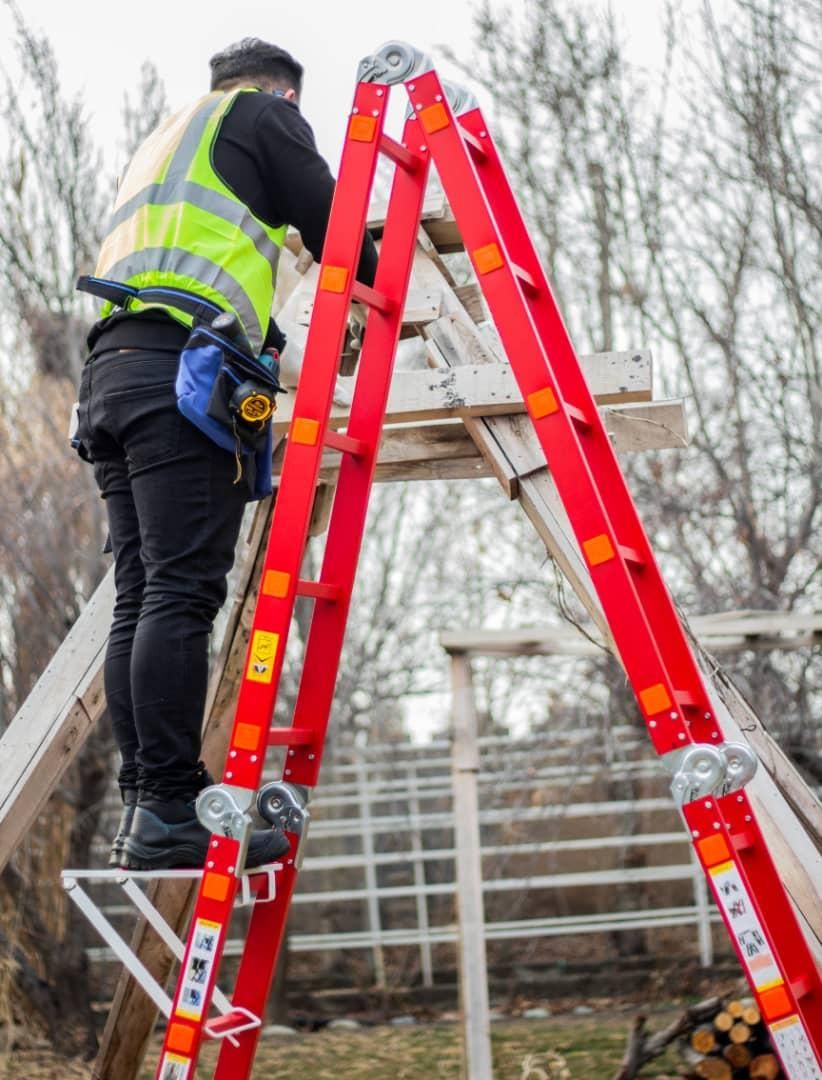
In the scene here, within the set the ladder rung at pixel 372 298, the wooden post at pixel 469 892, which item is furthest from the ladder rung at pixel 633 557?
the wooden post at pixel 469 892

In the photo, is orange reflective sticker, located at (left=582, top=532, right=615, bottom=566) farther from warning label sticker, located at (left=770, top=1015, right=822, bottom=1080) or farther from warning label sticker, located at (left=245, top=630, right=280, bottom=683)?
warning label sticker, located at (left=770, top=1015, right=822, bottom=1080)

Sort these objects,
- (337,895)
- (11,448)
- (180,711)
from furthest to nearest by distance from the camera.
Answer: (337,895)
(11,448)
(180,711)

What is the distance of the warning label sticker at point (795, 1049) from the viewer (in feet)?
7.07

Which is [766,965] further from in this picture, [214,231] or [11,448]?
[11,448]

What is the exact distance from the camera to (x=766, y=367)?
749 centimetres

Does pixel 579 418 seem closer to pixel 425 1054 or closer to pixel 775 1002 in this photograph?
pixel 775 1002

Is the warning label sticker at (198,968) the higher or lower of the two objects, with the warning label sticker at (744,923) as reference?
higher

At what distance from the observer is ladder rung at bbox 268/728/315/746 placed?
2682 mm

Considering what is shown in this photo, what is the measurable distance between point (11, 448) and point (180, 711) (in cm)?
617

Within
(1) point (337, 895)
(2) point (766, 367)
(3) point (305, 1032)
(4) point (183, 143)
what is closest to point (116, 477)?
(4) point (183, 143)

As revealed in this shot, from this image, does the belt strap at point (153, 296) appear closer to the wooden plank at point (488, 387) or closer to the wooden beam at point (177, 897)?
the wooden plank at point (488, 387)

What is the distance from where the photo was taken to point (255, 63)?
298 centimetres

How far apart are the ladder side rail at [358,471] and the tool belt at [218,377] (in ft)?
0.71

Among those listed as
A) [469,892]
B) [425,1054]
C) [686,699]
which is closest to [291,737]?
[686,699]
